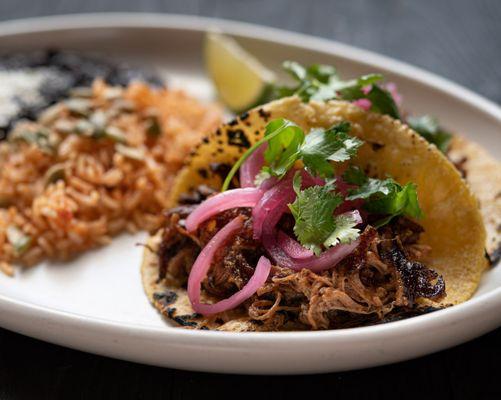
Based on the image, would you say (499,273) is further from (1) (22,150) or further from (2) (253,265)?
(1) (22,150)

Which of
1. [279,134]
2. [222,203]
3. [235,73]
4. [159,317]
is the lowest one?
[159,317]

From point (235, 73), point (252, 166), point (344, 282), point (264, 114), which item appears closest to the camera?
point (344, 282)

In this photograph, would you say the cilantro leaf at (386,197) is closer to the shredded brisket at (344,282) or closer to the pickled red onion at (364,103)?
the shredded brisket at (344,282)

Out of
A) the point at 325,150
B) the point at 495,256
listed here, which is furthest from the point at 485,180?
the point at 325,150

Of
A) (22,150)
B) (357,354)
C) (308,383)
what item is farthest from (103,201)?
(357,354)

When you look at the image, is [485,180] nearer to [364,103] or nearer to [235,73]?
[364,103]

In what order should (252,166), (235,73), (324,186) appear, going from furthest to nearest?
(235,73), (252,166), (324,186)
